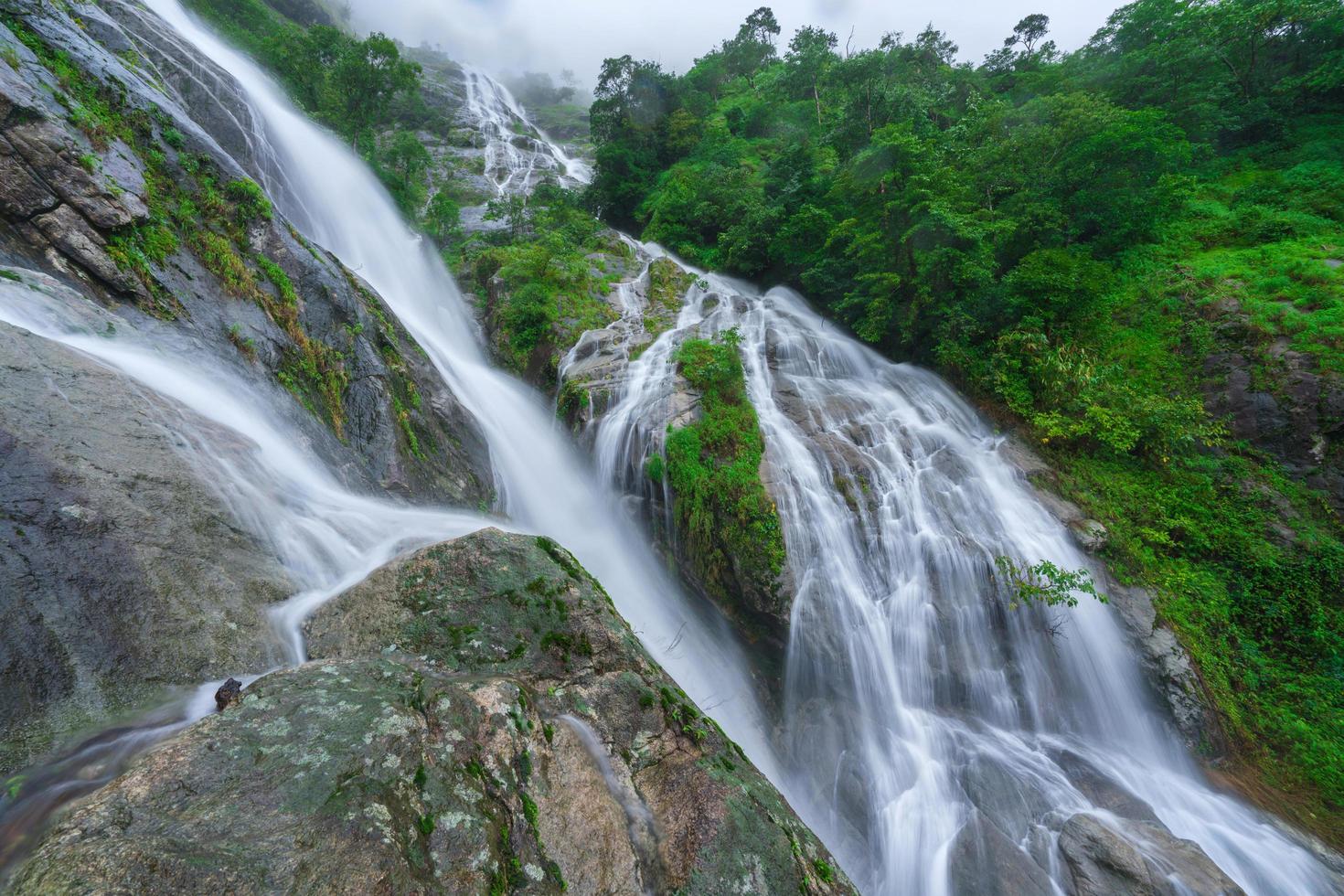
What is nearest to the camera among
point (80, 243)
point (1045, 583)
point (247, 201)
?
point (80, 243)

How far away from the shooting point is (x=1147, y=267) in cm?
1195

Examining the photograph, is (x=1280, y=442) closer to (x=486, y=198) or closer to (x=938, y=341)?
(x=938, y=341)

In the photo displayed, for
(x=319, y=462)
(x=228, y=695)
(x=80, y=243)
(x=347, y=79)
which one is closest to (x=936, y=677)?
(x=228, y=695)

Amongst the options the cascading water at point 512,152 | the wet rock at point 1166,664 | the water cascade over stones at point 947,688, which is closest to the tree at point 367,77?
the cascading water at point 512,152

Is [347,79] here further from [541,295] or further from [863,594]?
[863,594]

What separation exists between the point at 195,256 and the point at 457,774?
762cm

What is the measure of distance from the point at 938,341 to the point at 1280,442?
628 cm

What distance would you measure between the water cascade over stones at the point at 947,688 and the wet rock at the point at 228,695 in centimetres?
696

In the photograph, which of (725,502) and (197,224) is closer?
(197,224)

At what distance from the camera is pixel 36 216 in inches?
201

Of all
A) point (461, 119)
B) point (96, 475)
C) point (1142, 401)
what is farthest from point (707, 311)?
point (461, 119)

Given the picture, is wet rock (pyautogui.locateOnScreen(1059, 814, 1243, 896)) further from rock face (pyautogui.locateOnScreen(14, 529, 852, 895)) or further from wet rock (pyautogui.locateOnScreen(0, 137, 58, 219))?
wet rock (pyautogui.locateOnScreen(0, 137, 58, 219))

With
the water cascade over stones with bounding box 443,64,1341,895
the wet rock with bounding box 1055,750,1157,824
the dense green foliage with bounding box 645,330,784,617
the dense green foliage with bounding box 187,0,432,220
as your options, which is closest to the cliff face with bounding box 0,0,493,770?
the dense green foliage with bounding box 645,330,784,617

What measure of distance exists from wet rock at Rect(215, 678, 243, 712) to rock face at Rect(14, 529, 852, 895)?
8 cm
